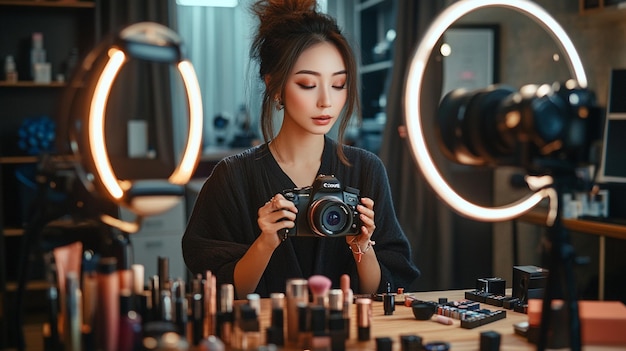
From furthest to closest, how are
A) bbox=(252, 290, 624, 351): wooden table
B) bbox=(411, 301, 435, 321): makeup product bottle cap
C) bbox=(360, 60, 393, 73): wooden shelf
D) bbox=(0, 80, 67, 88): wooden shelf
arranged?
1. bbox=(360, 60, 393, 73): wooden shelf
2. bbox=(0, 80, 67, 88): wooden shelf
3. bbox=(411, 301, 435, 321): makeup product bottle cap
4. bbox=(252, 290, 624, 351): wooden table

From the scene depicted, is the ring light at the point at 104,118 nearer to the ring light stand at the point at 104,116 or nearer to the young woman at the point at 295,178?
the ring light stand at the point at 104,116

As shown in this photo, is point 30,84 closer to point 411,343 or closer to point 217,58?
point 217,58

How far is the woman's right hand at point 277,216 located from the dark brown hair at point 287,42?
315 mm

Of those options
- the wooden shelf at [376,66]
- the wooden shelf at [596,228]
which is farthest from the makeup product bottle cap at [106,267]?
the wooden shelf at [376,66]

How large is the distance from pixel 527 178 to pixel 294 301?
439 millimetres

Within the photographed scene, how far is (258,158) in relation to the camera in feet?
6.77

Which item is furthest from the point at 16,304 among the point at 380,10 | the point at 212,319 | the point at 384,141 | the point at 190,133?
the point at 380,10

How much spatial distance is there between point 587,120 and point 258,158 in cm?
110

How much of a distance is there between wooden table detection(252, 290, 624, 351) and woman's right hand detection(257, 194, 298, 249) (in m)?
0.20

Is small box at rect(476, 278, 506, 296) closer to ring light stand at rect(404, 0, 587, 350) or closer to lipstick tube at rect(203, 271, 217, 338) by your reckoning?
ring light stand at rect(404, 0, 587, 350)

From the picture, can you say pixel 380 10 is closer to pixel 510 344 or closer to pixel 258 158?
pixel 258 158

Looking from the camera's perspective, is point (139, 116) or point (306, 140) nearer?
point (306, 140)

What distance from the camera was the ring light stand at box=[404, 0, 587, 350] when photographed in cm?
112

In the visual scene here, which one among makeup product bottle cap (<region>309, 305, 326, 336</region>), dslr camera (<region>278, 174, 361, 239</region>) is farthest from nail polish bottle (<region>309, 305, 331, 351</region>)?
dslr camera (<region>278, 174, 361, 239</region>)
